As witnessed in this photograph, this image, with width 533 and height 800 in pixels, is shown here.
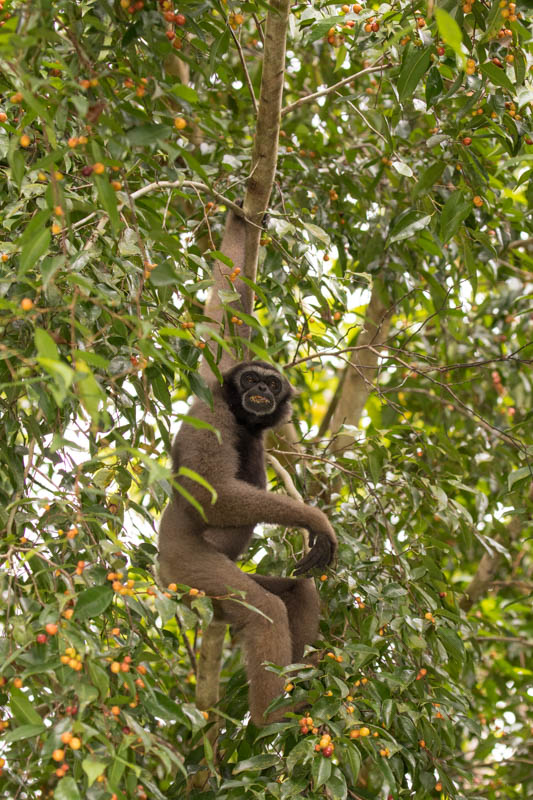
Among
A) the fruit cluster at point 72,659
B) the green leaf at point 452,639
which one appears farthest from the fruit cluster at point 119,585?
the green leaf at point 452,639

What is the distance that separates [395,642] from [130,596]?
1802 mm

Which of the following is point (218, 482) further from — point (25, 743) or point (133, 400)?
point (25, 743)

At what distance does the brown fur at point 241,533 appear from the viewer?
492 centimetres

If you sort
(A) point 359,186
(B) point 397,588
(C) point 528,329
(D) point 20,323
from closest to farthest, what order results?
(D) point 20,323, (B) point 397,588, (A) point 359,186, (C) point 528,329

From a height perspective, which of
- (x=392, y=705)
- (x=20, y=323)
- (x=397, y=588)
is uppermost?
(x=20, y=323)

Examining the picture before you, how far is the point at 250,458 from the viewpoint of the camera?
5.85 m

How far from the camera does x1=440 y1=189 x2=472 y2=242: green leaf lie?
4.21 metres

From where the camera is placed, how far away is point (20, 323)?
371 cm

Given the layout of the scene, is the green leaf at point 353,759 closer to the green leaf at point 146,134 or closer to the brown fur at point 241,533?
the brown fur at point 241,533

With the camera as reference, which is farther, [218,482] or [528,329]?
[528,329]

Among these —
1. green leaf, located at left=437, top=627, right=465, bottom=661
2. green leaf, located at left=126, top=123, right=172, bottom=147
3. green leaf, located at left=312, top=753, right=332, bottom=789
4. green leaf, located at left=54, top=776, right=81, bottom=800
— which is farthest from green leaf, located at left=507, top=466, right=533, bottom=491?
green leaf, located at left=54, top=776, right=81, bottom=800

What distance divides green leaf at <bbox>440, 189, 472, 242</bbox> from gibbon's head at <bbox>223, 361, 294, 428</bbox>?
1898 mm

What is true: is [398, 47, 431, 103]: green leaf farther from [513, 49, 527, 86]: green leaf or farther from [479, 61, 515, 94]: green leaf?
[513, 49, 527, 86]: green leaf

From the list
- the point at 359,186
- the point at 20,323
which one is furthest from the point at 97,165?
the point at 359,186
